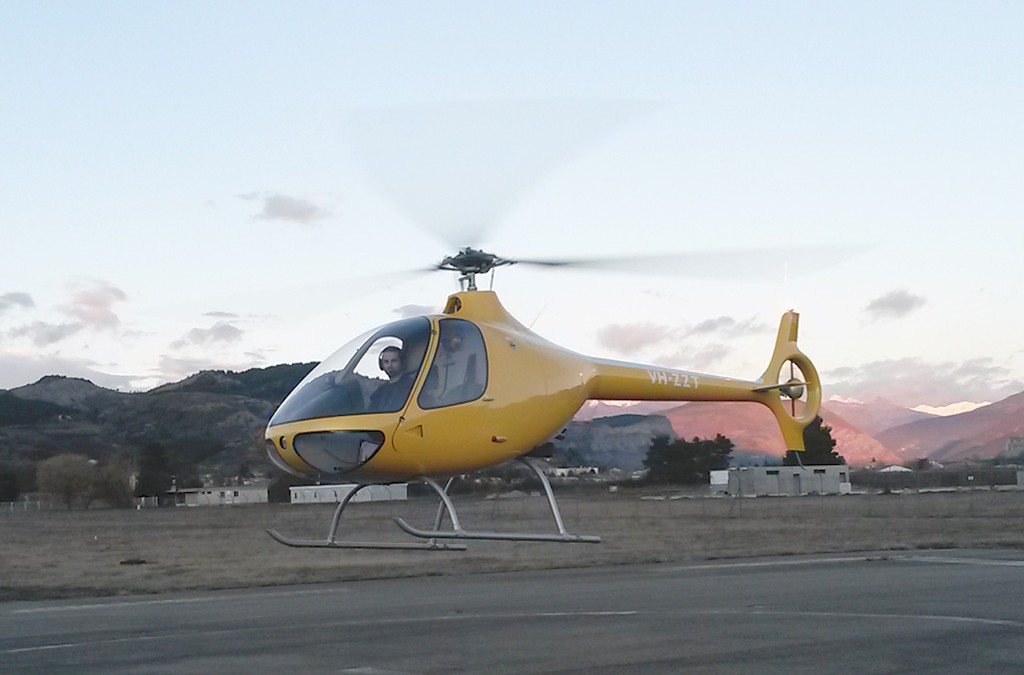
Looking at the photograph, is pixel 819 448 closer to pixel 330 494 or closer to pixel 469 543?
pixel 330 494

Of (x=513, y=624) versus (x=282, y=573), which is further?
(x=282, y=573)

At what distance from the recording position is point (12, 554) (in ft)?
118

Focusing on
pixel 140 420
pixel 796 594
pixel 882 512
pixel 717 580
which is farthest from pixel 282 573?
pixel 140 420

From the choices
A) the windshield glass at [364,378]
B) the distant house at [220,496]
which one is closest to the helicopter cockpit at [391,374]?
the windshield glass at [364,378]

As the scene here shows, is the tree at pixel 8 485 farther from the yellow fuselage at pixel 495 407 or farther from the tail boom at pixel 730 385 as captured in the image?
the yellow fuselage at pixel 495 407

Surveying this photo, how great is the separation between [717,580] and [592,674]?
388 inches

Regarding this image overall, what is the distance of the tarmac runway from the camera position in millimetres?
10391

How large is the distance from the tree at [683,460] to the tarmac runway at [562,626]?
187 feet

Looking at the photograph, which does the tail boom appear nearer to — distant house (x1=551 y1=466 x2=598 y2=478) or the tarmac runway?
the tarmac runway

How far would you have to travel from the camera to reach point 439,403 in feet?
58.7

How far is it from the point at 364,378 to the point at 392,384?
42 cm

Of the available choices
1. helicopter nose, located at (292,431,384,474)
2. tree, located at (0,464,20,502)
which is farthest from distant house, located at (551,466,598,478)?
helicopter nose, located at (292,431,384,474)

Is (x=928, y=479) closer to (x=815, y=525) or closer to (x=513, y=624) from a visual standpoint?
(x=815, y=525)

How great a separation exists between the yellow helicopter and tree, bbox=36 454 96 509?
220ft
